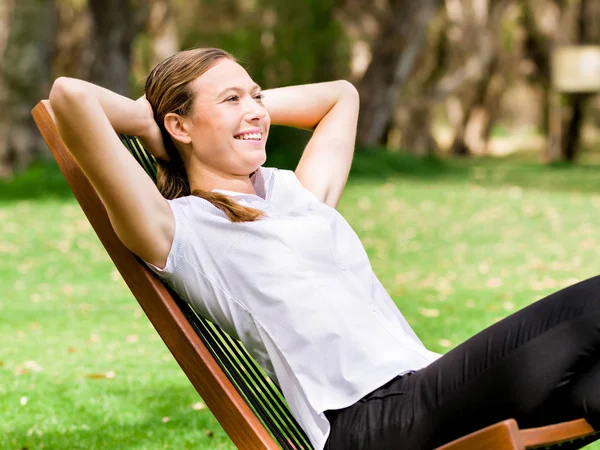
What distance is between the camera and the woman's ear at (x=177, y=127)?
9.93 ft

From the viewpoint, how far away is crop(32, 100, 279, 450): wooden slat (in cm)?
264

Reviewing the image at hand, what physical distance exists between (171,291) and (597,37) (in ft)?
91.2

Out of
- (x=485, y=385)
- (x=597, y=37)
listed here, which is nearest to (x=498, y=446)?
(x=485, y=385)

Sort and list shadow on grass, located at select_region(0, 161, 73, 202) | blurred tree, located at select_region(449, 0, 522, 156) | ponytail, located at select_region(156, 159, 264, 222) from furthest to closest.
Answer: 1. blurred tree, located at select_region(449, 0, 522, 156)
2. shadow on grass, located at select_region(0, 161, 73, 202)
3. ponytail, located at select_region(156, 159, 264, 222)

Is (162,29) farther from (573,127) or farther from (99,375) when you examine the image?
(99,375)

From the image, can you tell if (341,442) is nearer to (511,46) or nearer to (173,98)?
(173,98)

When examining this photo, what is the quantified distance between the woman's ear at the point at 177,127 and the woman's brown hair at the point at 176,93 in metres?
0.02

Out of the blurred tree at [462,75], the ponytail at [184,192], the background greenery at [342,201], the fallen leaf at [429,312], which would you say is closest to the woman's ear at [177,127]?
the ponytail at [184,192]

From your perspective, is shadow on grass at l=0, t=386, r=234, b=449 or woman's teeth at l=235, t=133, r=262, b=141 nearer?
woman's teeth at l=235, t=133, r=262, b=141

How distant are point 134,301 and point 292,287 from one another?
17.9 feet

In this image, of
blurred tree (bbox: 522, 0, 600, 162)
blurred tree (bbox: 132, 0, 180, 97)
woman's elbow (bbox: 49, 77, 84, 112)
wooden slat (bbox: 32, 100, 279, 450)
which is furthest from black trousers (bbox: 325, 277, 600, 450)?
blurred tree (bbox: 132, 0, 180, 97)

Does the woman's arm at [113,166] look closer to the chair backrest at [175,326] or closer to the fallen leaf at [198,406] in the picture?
the chair backrest at [175,326]

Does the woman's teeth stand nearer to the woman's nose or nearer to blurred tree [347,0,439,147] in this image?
the woman's nose

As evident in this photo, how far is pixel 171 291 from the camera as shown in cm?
292
